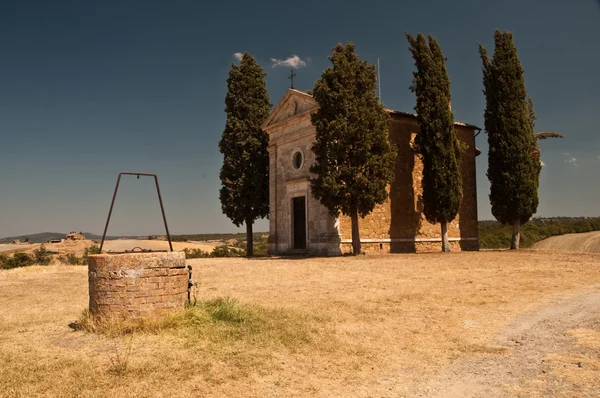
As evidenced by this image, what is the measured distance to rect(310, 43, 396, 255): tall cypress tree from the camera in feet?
55.5

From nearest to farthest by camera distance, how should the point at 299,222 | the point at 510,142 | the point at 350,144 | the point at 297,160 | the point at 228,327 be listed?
the point at 228,327
the point at 350,144
the point at 510,142
the point at 299,222
the point at 297,160

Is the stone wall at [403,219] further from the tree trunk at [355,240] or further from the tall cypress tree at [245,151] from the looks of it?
the tall cypress tree at [245,151]

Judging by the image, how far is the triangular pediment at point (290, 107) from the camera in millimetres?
20531

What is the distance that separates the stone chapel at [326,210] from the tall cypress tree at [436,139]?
1.38 metres

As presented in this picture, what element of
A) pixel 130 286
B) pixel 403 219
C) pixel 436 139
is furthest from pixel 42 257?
pixel 436 139

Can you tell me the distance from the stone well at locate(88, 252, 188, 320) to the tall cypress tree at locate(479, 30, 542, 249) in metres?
17.9

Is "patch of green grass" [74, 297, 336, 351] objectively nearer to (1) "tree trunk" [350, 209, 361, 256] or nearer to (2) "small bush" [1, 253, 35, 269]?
(1) "tree trunk" [350, 209, 361, 256]

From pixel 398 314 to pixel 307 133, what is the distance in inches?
580

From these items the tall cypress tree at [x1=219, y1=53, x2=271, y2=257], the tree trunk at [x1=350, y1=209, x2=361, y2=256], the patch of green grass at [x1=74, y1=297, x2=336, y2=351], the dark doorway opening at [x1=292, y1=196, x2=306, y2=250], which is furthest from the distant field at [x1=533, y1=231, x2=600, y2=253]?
the patch of green grass at [x1=74, y1=297, x2=336, y2=351]

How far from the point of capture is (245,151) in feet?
77.7

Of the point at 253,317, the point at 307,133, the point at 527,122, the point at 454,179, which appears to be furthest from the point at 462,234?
the point at 253,317

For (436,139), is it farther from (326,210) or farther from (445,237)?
(326,210)

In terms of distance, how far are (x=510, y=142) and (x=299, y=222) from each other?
408 inches

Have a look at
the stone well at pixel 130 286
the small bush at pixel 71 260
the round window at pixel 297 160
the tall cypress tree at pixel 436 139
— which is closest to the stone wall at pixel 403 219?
the tall cypress tree at pixel 436 139
